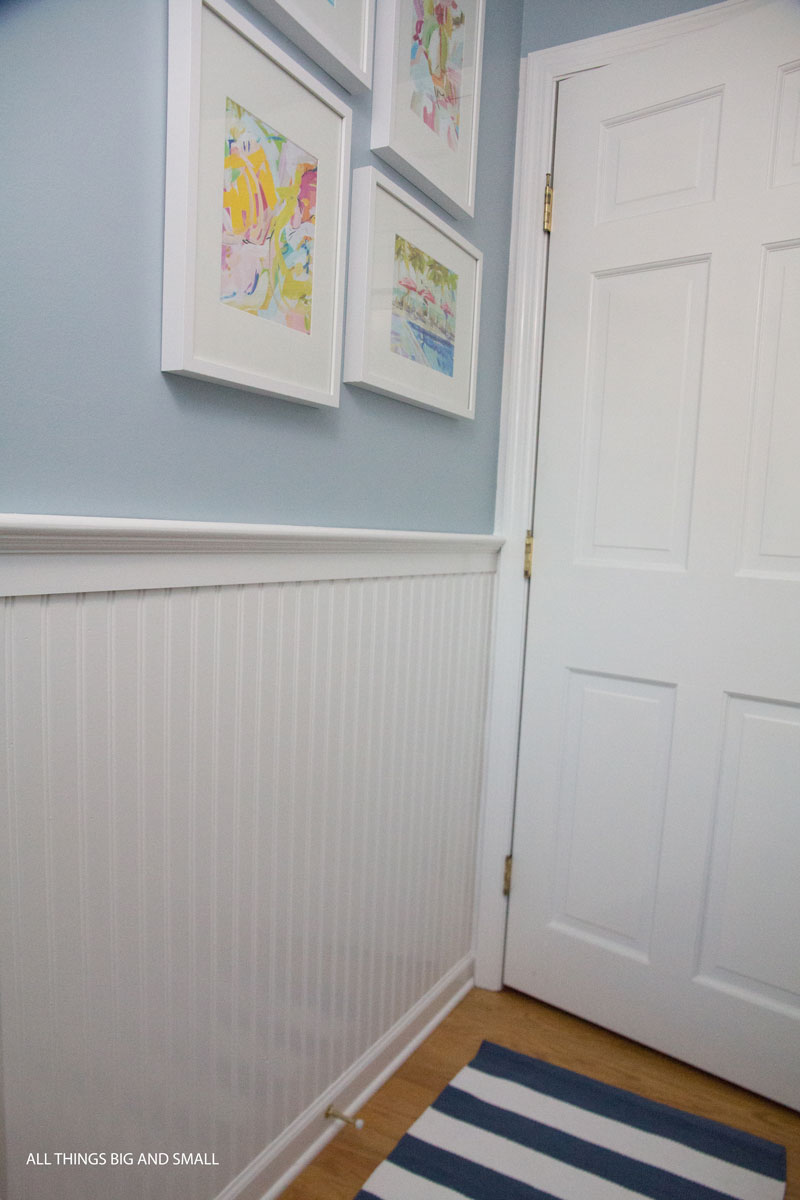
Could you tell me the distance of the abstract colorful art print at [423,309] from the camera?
1319 millimetres

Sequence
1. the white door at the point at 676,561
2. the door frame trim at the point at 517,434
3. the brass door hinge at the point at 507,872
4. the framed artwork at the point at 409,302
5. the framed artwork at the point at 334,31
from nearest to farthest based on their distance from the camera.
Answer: the framed artwork at the point at 334,31, the framed artwork at the point at 409,302, the white door at the point at 676,561, the door frame trim at the point at 517,434, the brass door hinge at the point at 507,872

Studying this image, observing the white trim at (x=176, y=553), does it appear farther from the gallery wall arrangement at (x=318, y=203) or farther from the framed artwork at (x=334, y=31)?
the framed artwork at (x=334, y=31)

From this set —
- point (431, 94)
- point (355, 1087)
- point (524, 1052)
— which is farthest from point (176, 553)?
point (524, 1052)

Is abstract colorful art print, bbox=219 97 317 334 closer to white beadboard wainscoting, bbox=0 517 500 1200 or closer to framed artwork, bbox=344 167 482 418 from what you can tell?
framed artwork, bbox=344 167 482 418

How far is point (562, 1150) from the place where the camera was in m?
1.40

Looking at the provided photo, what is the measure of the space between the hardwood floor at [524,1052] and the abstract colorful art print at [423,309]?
1419 mm

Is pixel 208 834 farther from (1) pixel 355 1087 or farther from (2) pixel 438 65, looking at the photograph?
(2) pixel 438 65

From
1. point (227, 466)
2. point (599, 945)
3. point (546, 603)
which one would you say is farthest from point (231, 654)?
point (599, 945)

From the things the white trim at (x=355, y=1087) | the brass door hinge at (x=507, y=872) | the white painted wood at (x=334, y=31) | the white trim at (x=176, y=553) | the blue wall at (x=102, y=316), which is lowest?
the white trim at (x=355, y=1087)

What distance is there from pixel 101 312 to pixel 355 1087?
1399mm

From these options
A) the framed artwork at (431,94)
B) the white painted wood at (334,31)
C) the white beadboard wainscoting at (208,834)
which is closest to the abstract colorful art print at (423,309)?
the framed artwork at (431,94)

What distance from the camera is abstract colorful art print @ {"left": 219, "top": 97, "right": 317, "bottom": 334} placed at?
95 centimetres

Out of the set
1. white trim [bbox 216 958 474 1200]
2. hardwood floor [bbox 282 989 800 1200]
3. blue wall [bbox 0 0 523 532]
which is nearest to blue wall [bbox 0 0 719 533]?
blue wall [bbox 0 0 523 532]

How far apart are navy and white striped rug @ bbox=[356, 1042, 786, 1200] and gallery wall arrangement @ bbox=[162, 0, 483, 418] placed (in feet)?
4.34
